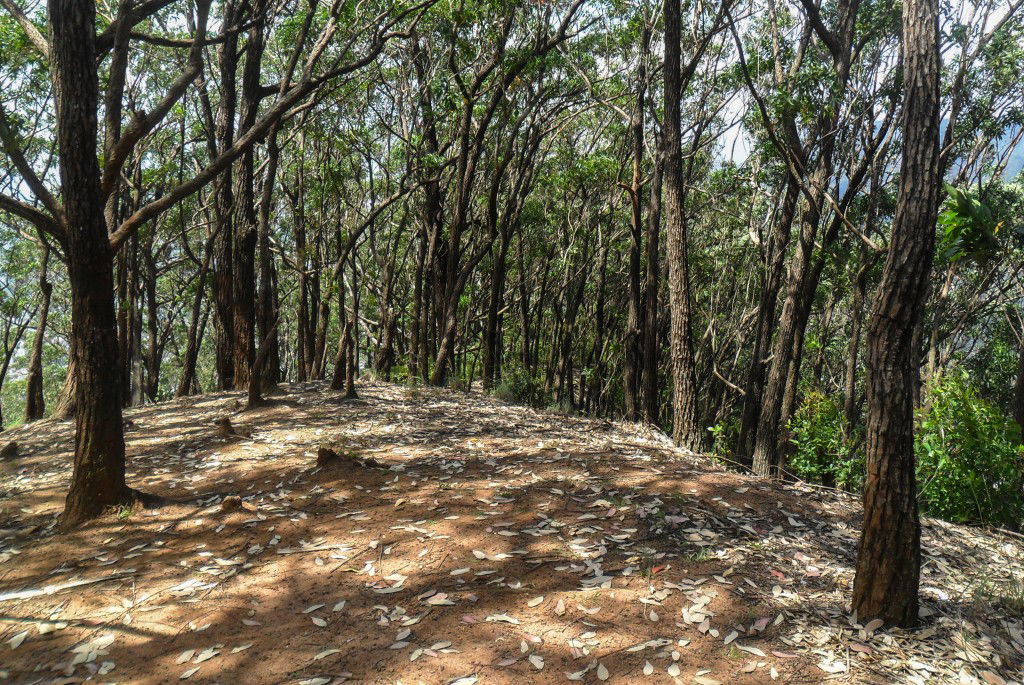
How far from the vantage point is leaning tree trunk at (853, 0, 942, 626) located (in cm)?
334

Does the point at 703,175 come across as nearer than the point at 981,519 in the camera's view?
No

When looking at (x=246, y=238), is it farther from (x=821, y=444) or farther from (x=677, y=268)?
(x=821, y=444)

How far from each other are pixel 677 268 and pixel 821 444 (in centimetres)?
486

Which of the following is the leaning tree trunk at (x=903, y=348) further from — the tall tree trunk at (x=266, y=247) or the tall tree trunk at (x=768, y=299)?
the tall tree trunk at (x=266, y=247)

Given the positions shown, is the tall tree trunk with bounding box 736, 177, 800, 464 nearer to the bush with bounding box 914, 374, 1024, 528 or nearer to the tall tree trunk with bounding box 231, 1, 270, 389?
the bush with bounding box 914, 374, 1024, 528

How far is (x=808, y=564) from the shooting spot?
4234 mm

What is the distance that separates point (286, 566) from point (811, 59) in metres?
10.3

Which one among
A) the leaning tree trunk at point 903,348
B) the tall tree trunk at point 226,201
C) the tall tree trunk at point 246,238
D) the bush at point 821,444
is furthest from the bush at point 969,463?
the tall tree trunk at point 226,201

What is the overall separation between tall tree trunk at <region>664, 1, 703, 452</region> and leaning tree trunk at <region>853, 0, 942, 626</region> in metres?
3.97

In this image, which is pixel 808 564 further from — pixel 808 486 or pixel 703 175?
pixel 703 175

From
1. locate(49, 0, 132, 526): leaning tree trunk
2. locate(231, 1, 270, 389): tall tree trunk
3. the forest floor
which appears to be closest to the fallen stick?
the forest floor

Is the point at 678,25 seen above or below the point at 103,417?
above

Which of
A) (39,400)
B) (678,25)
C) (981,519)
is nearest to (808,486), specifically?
(981,519)

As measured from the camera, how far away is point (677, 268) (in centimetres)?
741
